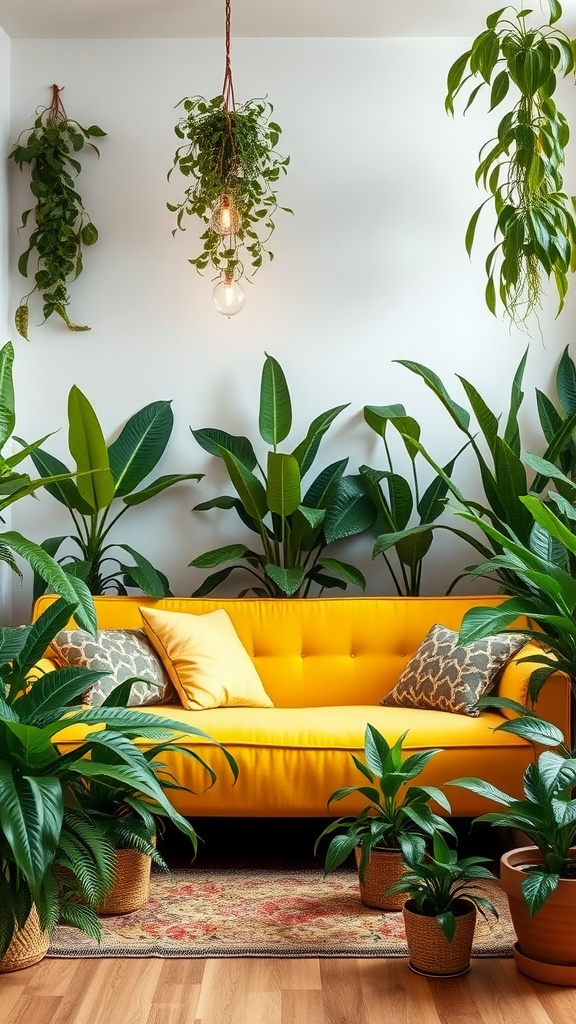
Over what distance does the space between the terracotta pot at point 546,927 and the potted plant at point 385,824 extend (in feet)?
0.82

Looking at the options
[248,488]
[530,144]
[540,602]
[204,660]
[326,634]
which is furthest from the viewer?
[248,488]

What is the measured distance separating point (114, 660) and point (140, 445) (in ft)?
3.35

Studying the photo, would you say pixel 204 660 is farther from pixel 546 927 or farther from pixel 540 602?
pixel 546 927

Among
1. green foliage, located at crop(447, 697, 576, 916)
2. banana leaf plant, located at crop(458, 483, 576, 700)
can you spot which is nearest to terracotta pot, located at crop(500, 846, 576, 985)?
green foliage, located at crop(447, 697, 576, 916)

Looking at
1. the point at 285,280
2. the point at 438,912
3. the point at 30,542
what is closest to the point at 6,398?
the point at 30,542

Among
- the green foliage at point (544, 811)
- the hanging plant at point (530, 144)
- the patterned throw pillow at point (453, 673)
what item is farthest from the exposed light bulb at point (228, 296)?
the green foliage at point (544, 811)

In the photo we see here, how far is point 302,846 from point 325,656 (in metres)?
0.68

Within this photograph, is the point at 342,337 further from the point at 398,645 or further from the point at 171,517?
the point at 398,645

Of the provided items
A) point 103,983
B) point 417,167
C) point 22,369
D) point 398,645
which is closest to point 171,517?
point 22,369

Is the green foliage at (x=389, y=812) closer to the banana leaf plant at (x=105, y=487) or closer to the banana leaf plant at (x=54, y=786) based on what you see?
the banana leaf plant at (x=54, y=786)

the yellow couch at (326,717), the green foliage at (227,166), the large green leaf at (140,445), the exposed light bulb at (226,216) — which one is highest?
the green foliage at (227,166)

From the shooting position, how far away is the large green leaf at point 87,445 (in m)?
3.79

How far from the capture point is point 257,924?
2.62 m

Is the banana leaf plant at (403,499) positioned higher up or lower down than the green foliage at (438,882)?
higher up
